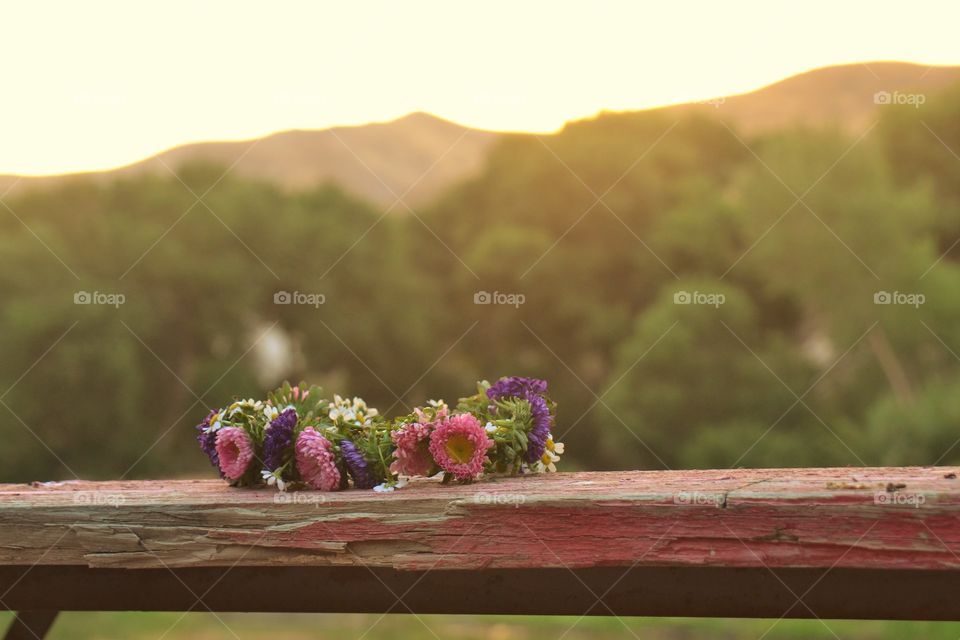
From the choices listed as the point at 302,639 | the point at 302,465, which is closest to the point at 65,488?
the point at 302,465

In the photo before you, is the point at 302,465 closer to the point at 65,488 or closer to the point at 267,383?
the point at 65,488

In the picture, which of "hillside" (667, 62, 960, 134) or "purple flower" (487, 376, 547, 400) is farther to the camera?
"hillside" (667, 62, 960, 134)

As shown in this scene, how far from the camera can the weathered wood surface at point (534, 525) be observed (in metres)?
2.39

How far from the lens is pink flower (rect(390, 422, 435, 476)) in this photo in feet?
9.39

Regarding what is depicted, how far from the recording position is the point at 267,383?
15422 mm

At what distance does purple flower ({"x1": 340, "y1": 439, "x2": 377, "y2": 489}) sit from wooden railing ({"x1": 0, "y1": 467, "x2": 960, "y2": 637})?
129mm

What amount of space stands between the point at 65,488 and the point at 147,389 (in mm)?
12428

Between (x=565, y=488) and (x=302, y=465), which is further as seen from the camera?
(x=302, y=465)
